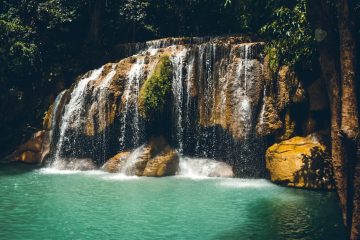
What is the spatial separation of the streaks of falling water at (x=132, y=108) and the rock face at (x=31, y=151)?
214 inches

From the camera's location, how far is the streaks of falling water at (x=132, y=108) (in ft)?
66.1

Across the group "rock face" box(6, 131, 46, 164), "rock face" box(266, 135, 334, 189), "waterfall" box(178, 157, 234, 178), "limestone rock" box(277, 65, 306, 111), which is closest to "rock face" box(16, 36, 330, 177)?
"limestone rock" box(277, 65, 306, 111)

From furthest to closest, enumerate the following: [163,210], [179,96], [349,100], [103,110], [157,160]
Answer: [103,110] < [179,96] < [157,160] < [163,210] < [349,100]

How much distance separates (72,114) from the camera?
71.2ft

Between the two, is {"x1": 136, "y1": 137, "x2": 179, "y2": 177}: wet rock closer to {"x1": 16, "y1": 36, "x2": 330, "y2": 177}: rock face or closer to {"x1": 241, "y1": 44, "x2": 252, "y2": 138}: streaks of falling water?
{"x1": 16, "y1": 36, "x2": 330, "y2": 177}: rock face

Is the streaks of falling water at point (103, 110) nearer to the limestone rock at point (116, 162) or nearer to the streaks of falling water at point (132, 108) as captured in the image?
the streaks of falling water at point (132, 108)

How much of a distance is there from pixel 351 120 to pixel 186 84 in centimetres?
1251

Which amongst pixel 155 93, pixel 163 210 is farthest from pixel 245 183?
pixel 155 93

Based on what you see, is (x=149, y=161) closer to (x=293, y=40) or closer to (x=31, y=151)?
(x=31, y=151)

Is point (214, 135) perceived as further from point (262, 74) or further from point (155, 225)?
point (155, 225)

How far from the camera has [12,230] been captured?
35.2 feet

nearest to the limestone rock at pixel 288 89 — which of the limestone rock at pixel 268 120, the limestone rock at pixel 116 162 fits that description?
the limestone rock at pixel 268 120

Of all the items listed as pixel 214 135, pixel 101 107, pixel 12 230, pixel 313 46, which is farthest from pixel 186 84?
pixel 12 230

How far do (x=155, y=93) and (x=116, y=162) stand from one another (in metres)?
3.81
